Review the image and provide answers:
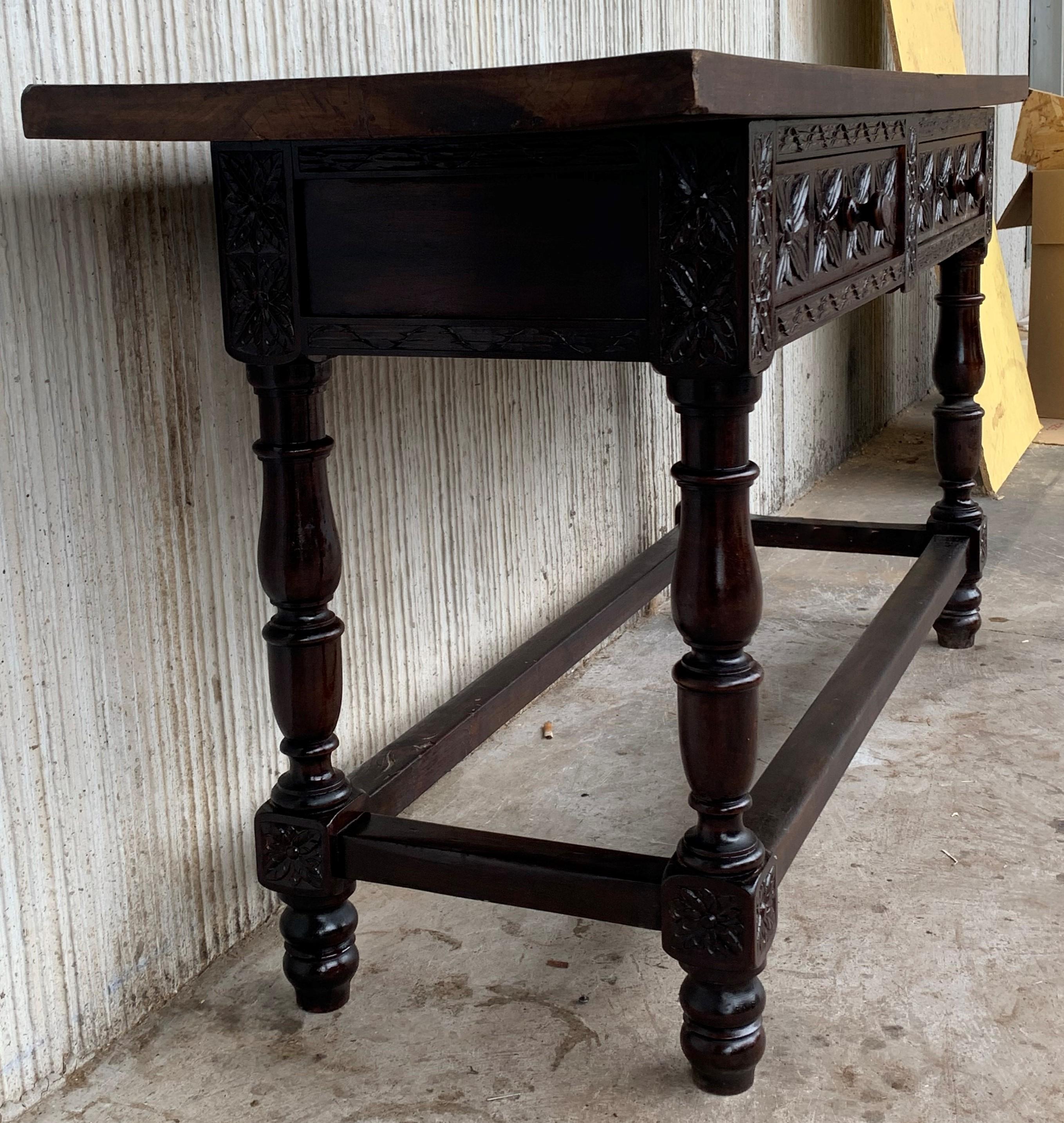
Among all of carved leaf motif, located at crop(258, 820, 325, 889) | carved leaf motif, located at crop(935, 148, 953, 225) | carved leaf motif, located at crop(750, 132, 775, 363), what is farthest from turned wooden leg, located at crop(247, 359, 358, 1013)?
carved leaf motif, located at crop(935, 148, 953, 225)

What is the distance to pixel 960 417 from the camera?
3012 mm

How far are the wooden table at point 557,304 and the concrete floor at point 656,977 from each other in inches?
4.2

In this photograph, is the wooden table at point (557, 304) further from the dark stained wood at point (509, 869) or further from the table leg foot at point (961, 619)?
the table leg foot at point (961, 619)

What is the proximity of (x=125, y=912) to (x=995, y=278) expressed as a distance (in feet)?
13.2

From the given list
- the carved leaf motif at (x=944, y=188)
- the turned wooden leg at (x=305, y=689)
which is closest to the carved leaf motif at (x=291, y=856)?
the turned wooden leg at (x=305, y=689)

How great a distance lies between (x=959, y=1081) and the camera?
1.54 metres

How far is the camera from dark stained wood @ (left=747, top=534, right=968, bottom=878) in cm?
172

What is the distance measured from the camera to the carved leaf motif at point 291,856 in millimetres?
1689

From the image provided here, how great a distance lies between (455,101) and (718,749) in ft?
2.37

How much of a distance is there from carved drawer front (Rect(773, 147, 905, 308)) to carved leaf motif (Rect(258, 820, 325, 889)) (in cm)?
86

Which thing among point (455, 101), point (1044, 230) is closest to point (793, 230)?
point (455, 101)

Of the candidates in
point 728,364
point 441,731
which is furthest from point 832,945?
point 728,364

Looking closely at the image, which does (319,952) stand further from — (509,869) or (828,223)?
(828,223)

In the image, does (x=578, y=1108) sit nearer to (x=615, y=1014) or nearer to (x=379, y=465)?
(x=615, y=1014)
